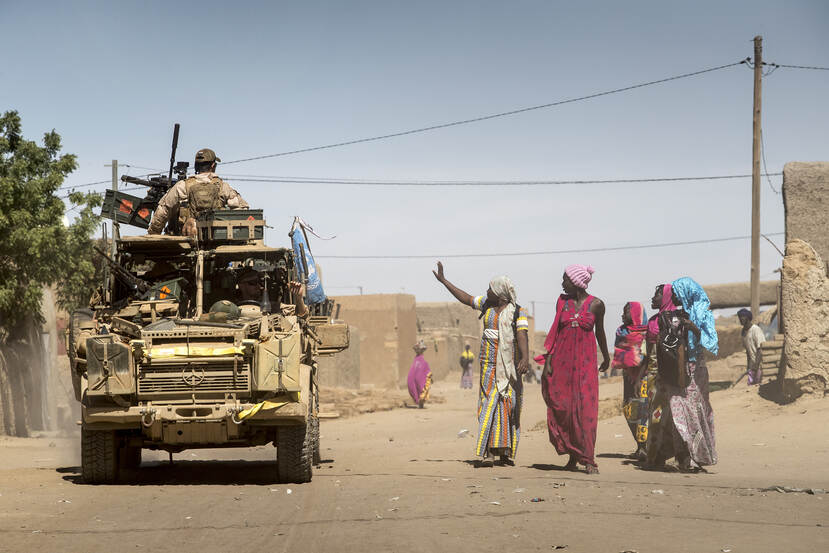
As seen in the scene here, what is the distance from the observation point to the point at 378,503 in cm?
787

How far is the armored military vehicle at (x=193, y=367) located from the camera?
29.1 feet

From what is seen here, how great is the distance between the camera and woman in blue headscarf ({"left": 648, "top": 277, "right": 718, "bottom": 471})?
10.3 meters

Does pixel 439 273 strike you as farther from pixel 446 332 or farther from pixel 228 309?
pixel 446 332

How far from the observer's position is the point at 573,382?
10430 mm

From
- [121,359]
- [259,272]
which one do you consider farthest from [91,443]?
[259,272]

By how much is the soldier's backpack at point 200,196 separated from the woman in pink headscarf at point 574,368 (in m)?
3.64

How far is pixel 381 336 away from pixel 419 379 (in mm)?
10203

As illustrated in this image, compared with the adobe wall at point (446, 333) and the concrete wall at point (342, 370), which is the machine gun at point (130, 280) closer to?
the concrete wall at point (342, 370)

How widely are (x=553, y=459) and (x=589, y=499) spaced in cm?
395

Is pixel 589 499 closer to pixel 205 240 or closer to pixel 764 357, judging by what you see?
pixel 205 240

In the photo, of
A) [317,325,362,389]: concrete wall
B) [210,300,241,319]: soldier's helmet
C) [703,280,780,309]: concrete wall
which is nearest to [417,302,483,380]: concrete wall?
[317,325,362,389]: concrete wall

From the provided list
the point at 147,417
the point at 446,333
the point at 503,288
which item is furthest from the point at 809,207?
the point at 446,333

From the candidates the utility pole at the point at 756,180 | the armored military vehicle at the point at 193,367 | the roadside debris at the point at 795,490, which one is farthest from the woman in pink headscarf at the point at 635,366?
the utility pole at the point at 756,180

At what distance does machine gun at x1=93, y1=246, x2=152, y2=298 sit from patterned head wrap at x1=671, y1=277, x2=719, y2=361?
16.7ft
